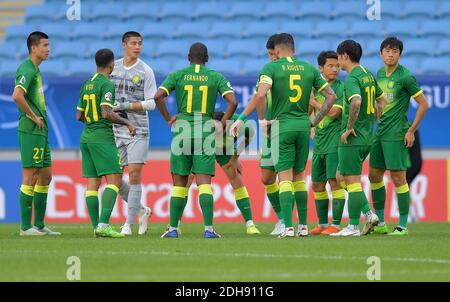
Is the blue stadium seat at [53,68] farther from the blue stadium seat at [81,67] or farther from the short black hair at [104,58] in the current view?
the short black hair at [104,58]

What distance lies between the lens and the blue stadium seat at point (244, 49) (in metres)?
20.5

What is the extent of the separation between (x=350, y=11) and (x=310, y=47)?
1.89 metres

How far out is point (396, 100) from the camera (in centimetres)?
1275

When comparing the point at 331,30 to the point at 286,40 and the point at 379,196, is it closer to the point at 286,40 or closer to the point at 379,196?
the point at 379,196

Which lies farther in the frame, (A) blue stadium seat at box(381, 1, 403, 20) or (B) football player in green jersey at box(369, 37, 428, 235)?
(A) blue stadium seat at box(381, 1, 403, 20)

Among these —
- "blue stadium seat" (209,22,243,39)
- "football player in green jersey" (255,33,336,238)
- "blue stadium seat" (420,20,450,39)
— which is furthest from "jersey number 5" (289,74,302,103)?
"blue stadium seat" (209,22,243,39)

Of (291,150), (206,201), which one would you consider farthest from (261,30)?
(206,201)

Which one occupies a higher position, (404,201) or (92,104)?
(92,104)

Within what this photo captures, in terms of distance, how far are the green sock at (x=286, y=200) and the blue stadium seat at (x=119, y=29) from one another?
10244 mm

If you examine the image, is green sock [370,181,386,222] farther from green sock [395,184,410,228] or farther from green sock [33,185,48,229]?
green sock [33,185,48,229]

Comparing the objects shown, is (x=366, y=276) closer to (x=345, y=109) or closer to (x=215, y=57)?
(x=345, y=109)

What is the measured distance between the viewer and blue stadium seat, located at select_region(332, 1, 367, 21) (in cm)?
2150

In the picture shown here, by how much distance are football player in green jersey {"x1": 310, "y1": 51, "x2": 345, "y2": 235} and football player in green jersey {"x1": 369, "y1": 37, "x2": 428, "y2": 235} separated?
0.47 metres
